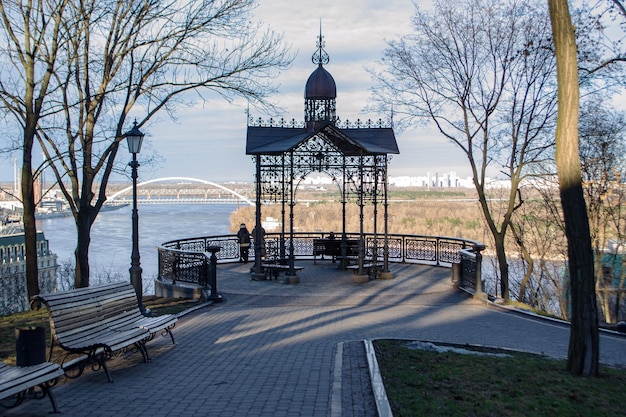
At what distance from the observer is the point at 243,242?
19.8m

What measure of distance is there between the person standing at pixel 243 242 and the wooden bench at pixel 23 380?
14130mm

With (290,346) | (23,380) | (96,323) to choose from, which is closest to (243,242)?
(290,346)

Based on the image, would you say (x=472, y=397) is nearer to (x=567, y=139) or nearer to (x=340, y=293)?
(x=567, y=139)

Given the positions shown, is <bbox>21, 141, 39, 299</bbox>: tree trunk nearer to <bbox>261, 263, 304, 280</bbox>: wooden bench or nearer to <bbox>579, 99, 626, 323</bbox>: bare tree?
<bbox>261, 263, 304, 280</bbox>: wooden bench

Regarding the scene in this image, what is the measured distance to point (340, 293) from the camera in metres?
14.3

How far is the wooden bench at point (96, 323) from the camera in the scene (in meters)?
6.42

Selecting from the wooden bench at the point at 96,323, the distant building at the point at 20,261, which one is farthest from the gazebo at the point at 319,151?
the distant building at the point at 20,261

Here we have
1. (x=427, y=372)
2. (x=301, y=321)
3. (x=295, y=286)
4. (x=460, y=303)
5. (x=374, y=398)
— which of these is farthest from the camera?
(x=295, y=286)

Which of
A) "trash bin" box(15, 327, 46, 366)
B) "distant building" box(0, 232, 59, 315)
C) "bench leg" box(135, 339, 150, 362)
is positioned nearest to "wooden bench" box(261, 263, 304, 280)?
"bench leg" box(135, 339, 150, 362)

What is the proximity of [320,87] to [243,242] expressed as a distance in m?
5.85

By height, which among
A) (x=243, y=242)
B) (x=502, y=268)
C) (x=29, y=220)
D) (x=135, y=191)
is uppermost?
(x=135, y=191)

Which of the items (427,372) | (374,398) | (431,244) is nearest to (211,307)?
(427,372)

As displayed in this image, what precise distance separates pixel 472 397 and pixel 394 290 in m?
8.86

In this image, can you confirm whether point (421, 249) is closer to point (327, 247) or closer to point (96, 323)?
point (327, 247)
